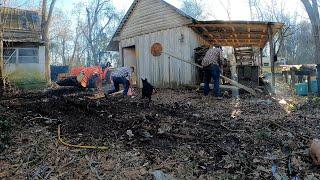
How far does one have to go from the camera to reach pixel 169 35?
51.8ft

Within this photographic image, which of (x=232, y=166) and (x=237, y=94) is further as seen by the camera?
(x=237, y=94)

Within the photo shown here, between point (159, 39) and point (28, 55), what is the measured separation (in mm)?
13298

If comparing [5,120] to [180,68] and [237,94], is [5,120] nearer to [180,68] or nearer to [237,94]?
[237,94]

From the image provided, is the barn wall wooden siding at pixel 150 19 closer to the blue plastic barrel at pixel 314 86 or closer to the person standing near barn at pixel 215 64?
the person standing near barn at pixel 215 64

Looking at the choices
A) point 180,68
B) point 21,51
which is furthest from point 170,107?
point 21,51

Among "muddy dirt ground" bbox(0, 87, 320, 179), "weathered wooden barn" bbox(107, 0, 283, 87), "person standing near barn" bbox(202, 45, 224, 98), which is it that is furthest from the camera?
"weathered wooden barn" bbox(107, 0, 283, 87)

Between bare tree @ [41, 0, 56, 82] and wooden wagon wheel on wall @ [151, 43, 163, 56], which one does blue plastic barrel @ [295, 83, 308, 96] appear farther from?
bare tree @ [41, 0, 56, 82]

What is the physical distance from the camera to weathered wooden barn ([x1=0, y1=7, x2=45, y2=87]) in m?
22.6

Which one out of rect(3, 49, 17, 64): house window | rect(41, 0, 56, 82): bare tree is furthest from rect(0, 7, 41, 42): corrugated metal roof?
rect(3, 49, 17, 64): house window

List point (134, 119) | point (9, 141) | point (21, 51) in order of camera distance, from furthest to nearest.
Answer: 1. point (21, 51)
2. point (134, 119)
3. point (9, 141)

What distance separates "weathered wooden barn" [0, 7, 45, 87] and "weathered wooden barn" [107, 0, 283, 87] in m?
8.13

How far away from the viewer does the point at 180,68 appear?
50.2 feet

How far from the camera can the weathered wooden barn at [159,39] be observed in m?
15.0

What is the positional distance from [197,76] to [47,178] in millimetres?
11271
